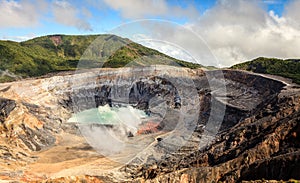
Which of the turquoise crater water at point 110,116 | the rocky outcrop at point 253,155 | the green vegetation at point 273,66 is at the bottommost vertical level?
the rocky outcrop at point 253,155

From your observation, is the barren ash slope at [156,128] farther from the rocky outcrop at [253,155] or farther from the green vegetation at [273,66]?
the green vegetation at [273,66]

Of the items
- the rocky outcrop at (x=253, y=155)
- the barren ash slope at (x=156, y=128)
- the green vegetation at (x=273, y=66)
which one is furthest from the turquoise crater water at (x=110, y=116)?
the green vegetation at (x=273, y=66)


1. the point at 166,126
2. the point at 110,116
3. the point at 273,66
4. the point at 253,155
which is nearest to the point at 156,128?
the point at 166,126

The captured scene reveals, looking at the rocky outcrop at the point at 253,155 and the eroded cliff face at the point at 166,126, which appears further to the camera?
the eroded cliff face at the point at 166,126

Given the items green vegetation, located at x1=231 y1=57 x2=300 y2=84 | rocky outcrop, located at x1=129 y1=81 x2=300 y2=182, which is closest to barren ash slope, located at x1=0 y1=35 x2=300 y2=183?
rocky outcrop, located at x1=129 y1=81 x2=300 y2=182

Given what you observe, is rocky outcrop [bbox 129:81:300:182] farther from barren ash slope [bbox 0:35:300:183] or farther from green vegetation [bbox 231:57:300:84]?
green vegetation [bbox 231:57:300:84]

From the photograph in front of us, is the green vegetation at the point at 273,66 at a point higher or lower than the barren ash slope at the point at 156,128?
higher
